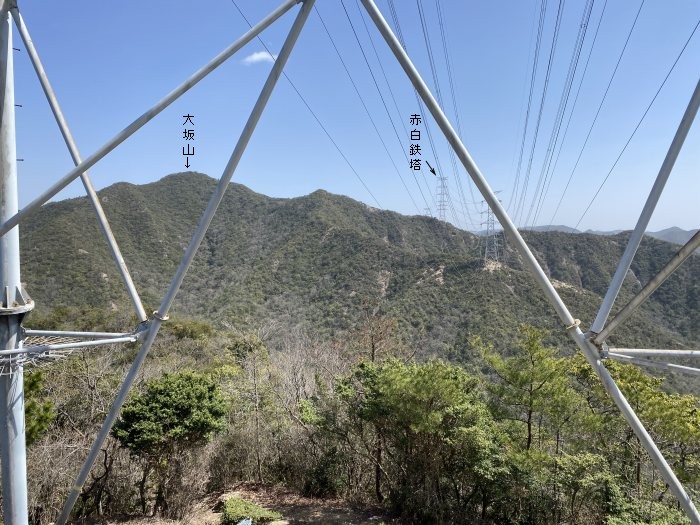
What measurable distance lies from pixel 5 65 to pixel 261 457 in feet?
37.2

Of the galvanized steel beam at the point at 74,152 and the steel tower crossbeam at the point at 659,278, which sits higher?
the galvanized steel beam at the point at 74,152

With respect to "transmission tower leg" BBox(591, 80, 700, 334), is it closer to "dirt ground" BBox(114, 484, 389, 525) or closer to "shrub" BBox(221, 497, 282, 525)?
"dirt ground" BBox(114, 484, 389, 525)

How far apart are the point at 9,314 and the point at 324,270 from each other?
144 feet

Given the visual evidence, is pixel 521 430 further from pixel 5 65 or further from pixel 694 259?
pixel 694 259

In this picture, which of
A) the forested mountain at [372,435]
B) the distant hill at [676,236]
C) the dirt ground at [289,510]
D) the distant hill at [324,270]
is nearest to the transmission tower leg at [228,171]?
the forested mountain at [372,435]

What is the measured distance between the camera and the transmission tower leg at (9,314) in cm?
382

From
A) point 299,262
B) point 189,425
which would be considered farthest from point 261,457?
point 299,262

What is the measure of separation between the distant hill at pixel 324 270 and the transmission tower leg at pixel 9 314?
1733cm

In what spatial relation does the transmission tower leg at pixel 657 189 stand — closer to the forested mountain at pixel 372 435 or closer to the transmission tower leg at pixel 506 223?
the transmission tower leg at pixel 506 223

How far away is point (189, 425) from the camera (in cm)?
903

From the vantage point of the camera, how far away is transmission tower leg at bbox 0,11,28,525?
3.82 meters

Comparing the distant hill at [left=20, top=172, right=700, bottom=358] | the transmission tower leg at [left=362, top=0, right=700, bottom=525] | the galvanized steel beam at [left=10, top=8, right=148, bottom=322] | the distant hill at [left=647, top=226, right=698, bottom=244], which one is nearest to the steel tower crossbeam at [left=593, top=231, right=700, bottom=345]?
the transmission tower leg at [left=362, top=0, right=700, bottom=525]

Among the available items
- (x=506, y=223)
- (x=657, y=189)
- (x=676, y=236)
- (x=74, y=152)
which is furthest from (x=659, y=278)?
(x=676, y=236)

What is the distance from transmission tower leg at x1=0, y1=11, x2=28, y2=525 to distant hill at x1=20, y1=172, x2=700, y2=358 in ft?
56.9
